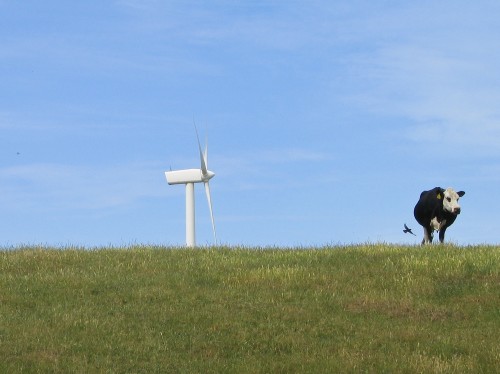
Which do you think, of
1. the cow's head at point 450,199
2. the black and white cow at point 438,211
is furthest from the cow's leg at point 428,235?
the cow's head at point 450,199

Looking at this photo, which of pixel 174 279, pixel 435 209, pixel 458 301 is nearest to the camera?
pixel 458 301

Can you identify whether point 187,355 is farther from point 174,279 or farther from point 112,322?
point 174,279

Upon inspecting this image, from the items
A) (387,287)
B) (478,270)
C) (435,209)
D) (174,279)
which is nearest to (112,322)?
(174,279)

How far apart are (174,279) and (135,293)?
1.70m

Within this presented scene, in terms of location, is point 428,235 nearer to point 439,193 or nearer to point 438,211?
point 438,211

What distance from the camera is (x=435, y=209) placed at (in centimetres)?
3431

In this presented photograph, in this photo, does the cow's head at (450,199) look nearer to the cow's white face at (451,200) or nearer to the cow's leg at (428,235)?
the cow's white face at (451,200)

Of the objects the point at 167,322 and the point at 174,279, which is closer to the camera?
the point at 167,322

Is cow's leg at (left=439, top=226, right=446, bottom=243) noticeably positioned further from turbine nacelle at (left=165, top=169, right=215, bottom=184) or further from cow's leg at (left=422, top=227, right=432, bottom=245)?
turbine nacelle at (left=165, top=169, right=215, bottom=184)

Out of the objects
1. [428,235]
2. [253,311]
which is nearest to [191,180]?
[428,235]

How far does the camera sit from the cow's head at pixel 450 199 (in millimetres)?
34000

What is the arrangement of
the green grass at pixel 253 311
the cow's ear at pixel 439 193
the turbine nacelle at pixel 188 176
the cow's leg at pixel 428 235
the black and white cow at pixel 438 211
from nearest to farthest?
the green grass at pixel 253 311, the black and white cow at pixel 438 211, the cow's ear at pixel 439 193, the cow's leg at pixel 428 235, the turbine nacelle at pixel 188 176

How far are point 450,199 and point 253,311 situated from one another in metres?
16.8

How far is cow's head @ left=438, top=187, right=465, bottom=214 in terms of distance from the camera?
34000 millimetres
